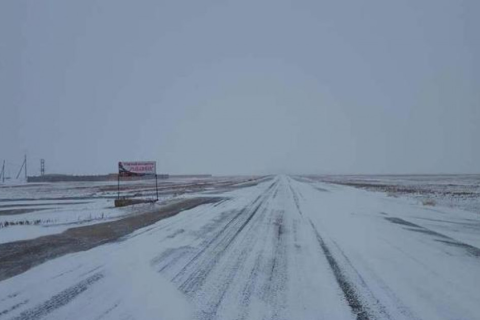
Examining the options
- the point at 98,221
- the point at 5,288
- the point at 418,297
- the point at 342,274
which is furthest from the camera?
the point at 98,221

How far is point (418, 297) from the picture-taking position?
22.6ft

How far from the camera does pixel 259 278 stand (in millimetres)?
8094

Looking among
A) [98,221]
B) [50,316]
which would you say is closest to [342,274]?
[50,316]

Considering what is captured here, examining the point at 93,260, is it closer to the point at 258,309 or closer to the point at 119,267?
the point at 119,267

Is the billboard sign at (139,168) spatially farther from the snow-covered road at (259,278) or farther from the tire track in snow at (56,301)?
the tire track in snow at (56,301)

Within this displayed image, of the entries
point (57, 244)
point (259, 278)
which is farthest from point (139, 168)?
point (259, 278)

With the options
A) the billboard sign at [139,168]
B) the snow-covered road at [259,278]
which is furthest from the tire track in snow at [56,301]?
the billboard sign at [139,168]

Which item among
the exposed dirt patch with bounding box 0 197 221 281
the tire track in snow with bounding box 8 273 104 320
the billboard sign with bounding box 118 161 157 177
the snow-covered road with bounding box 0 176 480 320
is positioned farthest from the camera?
the billboard sign with bounding box 118 161 157 177

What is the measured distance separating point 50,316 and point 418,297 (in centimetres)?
528

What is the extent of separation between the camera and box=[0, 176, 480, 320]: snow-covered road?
20.5 ft

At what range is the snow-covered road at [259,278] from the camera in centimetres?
623

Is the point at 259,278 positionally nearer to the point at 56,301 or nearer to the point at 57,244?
the point at 56,301

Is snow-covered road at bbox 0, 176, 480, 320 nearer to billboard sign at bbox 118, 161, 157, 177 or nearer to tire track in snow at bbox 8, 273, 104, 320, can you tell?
tire track in snow at bbox 8, 273, 104, 320

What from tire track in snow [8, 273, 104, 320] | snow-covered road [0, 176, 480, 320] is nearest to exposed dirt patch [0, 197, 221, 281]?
snow-covered road [0, 176, 480, 320]
